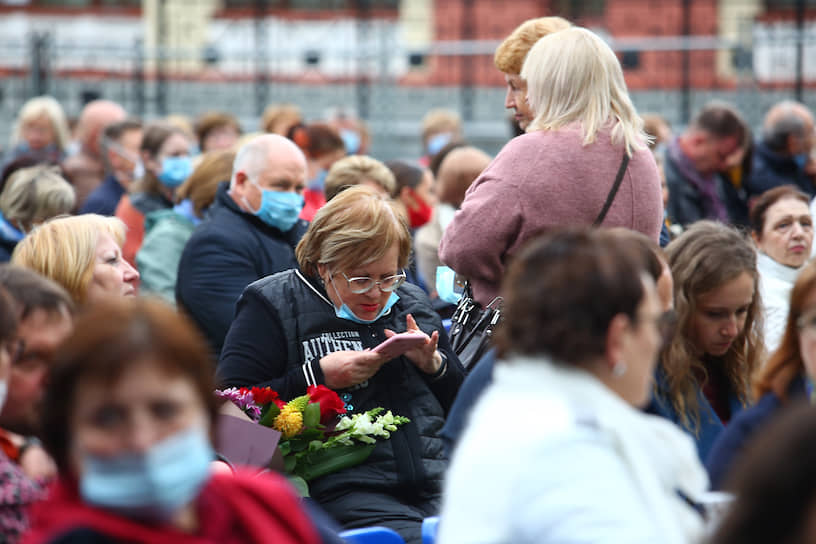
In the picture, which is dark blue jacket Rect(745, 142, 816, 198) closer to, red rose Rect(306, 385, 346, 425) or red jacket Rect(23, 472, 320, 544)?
red rose Rect(306, 385, 346, 425)

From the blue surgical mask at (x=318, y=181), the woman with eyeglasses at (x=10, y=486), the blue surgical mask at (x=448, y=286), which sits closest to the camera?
the woman with eyeglasses at (x=10, y=486)

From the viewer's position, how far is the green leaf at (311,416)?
12.3ft

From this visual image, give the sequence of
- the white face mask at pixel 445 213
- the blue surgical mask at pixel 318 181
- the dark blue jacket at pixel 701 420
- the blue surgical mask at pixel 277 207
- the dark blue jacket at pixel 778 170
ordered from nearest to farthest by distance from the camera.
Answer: the dark blue jacket at pixel 701 420 < the blue surgical mask at pixel 277 207 < the white face mask at pixel 445 213 < the blue surgical mask at pixel 318 181 < the dark blue jacket at pixel 778 170

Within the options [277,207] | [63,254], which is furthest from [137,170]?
[63,254]

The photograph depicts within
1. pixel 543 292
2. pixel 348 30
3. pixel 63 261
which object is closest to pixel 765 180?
pixel 63 261

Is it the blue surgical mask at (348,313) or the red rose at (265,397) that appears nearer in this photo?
the red rose at (265,397)

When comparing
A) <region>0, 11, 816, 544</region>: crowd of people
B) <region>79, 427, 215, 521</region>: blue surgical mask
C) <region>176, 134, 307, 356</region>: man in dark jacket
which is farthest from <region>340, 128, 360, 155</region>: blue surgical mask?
<region>79, 427, 215, 521</region>: blue surgical mask

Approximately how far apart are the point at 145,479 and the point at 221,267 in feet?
11.2

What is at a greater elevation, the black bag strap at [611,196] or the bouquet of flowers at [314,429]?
the black bag strap at [611,196]

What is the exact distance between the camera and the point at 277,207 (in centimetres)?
546

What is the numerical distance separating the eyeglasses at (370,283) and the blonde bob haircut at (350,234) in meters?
0.05

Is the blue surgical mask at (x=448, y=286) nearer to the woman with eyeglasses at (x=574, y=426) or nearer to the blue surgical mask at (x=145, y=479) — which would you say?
the woman with eyeglasses at (x=574, y=426)

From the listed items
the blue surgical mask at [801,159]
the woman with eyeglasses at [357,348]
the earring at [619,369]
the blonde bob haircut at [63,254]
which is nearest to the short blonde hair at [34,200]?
the blonde bob haircut at [63,254]

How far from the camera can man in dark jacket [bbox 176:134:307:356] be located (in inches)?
210
